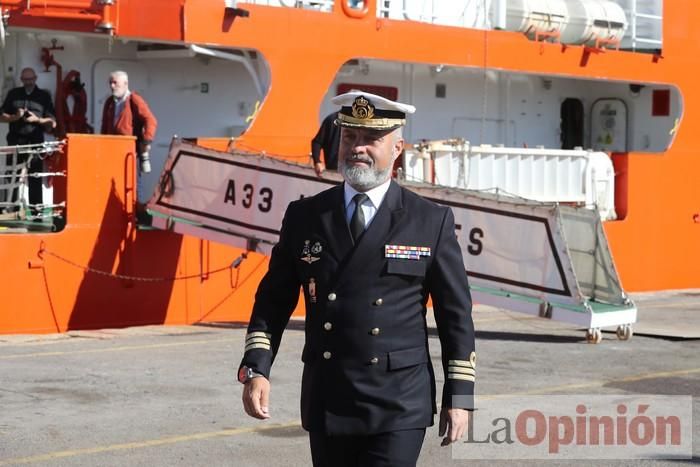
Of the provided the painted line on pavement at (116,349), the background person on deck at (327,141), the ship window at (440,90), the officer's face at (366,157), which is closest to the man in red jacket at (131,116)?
the background person on deck at (327,141)

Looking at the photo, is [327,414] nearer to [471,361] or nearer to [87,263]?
[471,361]

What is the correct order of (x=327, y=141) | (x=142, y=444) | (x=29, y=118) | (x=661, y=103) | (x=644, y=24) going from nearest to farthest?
(x=142, y=444) → (x=327, y=141) → (x=29, y=118) → (x=661, y=103) → (x=644, y=24)

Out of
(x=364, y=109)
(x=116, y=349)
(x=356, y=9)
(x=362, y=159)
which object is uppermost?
(x=356, y=9)

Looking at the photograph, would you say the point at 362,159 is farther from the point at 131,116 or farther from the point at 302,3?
the point at 302,3

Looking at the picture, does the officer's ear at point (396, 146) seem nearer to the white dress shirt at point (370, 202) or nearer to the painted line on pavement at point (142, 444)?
the white dress shirt at point (370, 202)

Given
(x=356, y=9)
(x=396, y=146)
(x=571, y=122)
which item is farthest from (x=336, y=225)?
(x=571, y=122)

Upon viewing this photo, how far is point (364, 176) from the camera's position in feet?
14.2

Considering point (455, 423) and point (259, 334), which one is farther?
point (259, 334)

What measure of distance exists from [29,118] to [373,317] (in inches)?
354

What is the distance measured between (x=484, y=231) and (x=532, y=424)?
3519 millimetres

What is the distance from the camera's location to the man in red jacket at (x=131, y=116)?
1233 centimetres

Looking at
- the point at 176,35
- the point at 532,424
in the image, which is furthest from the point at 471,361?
the point at 176,35

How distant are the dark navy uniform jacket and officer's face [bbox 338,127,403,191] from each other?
152 millimetres

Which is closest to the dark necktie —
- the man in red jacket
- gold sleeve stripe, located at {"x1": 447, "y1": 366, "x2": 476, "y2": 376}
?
gold sleeve stripe, located at {"x1": 447, "y1": 366, "x2": 476, "y2": 376}
